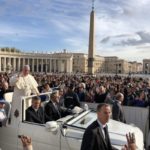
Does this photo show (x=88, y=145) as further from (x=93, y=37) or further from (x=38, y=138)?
(x=93, y=37)

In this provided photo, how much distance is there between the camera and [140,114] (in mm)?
9531

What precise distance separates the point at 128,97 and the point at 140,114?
17.2 feet

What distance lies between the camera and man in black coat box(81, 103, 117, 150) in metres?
4.46

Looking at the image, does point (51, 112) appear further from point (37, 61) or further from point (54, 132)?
point (37, 61)

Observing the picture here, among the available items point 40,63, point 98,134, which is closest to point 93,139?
point 98,134

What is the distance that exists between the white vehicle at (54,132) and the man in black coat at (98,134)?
128cm

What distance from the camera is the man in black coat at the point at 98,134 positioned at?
446cm

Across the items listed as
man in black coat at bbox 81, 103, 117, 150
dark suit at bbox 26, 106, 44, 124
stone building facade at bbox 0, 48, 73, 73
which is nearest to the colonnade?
stone building facade at bbox 0, 48, 73, 73

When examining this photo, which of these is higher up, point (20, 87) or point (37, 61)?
point (37, 61)

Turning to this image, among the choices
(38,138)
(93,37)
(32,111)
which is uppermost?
(93,37)

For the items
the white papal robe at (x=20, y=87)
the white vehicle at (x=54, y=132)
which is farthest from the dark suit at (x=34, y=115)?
Result: the white papal robe at (x=20, y=87)

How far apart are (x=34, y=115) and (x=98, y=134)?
2485 millimetres

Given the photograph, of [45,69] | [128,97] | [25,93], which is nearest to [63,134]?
[25,93]

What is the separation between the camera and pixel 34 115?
6.77m
